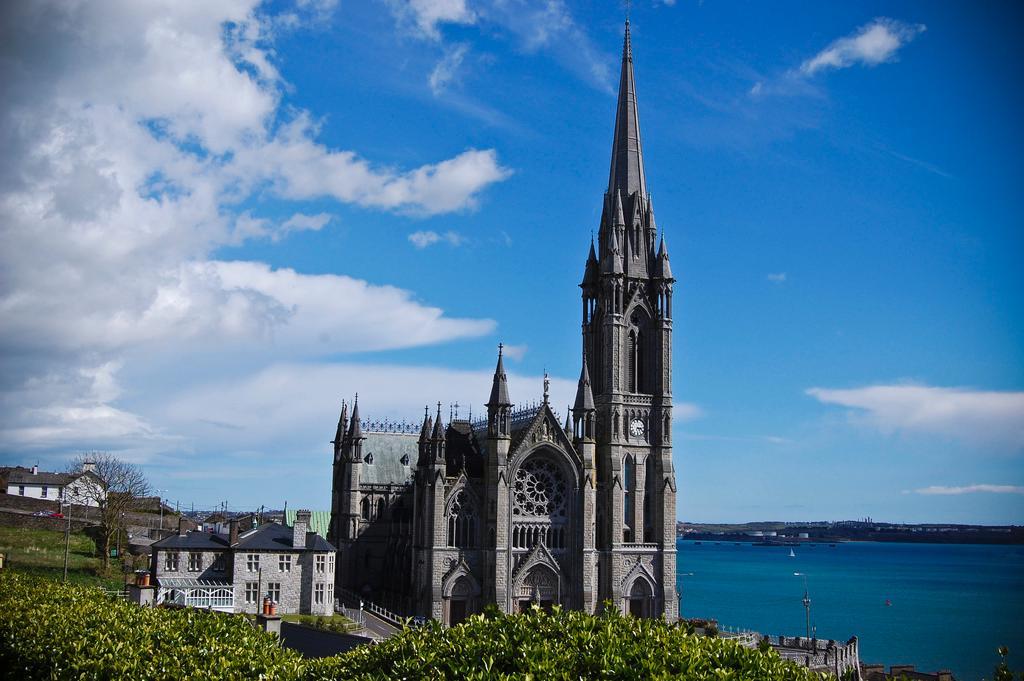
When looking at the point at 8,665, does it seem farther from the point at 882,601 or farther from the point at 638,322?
the point at 882,601

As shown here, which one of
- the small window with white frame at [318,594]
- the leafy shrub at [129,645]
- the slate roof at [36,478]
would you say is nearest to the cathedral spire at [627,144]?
the small window with white frame at [318,594]

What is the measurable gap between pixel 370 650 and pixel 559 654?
19.1 ft

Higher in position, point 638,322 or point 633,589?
point 638,322

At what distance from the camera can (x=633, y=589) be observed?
75625mm

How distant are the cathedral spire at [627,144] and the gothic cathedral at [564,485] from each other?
117mm

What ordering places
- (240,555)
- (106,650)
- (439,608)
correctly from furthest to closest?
(439,608)
(240,555)
(106,650)

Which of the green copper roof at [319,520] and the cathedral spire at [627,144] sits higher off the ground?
the cathedral spire at [627,144]

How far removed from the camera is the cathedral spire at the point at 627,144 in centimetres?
8175

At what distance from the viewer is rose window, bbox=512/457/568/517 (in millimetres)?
73188

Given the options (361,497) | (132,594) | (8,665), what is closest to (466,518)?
(361,497)

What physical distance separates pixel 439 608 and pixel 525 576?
7057 mm

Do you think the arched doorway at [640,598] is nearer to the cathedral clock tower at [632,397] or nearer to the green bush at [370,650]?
the cathedral clock tower at [632,397]

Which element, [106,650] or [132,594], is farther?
[132,594]

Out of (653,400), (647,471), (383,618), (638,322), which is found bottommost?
(383,618)
